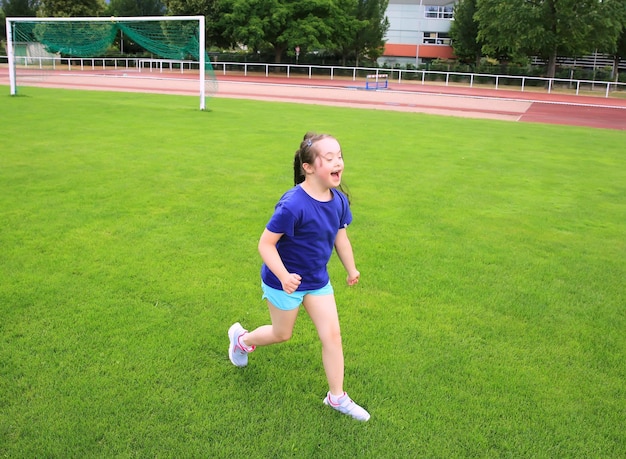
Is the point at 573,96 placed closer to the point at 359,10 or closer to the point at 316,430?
the point at 359,10

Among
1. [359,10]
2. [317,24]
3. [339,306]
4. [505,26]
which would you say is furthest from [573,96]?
[339,306]

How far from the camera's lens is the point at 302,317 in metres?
4.38

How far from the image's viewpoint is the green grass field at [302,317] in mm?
3076

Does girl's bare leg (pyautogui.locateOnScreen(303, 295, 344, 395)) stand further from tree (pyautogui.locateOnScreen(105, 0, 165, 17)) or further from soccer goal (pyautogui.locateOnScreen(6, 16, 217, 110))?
tree (pyautogui.locateOnScreen(105, 0, 165, 17))

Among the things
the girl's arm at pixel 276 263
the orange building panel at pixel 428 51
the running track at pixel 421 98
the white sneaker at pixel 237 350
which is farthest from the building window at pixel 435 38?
the girl's arm at pixel 276 263

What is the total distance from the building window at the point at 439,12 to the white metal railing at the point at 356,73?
2709 centimetres

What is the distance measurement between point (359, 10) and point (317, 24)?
7.09 metres

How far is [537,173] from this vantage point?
10047mm

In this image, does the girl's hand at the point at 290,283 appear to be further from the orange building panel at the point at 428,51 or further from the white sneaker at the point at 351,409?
the orange building panel at the point at 428,51

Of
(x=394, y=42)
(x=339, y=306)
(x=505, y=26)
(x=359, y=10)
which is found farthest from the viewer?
(x=394, y=42)

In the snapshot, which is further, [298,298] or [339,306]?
[339,306]

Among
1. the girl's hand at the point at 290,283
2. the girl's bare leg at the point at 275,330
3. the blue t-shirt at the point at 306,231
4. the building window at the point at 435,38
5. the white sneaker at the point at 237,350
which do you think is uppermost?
the building window at the point at 435,38

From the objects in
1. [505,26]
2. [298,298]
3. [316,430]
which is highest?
[505,26]

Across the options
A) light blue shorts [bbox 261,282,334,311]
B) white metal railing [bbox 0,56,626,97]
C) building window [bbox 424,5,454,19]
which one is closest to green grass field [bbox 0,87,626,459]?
light blue shorts [bbox 261,282,334,311]
